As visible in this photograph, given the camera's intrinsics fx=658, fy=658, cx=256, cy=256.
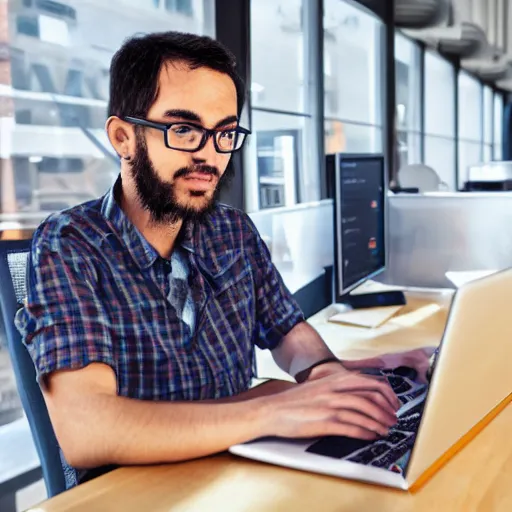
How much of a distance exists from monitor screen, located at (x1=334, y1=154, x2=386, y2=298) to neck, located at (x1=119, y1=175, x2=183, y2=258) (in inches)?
30.6

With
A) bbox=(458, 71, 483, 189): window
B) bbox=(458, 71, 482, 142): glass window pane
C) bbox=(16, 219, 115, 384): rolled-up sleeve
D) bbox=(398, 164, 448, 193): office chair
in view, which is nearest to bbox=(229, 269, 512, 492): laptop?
bbox=(16, 219, 115, 384): rolled-up sleeve

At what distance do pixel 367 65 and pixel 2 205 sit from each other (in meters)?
3.74

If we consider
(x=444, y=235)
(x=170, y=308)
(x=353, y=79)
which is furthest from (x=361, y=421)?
(x=353, y=79)

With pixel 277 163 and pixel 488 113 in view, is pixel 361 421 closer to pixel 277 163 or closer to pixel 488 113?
pixel 277 163

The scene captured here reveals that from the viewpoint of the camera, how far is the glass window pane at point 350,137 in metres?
4.09

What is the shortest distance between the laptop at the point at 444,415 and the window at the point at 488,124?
10354 mm

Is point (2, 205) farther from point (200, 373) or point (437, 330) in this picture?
point (437, 330)

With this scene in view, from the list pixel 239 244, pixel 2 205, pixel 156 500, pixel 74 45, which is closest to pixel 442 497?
pixel 156 500

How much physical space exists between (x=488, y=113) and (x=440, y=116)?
3731 millimetres

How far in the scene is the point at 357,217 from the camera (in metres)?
2.15

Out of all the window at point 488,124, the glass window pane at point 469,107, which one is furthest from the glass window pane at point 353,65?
the window at point 488,124

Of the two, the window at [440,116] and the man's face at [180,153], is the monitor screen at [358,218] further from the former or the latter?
the window at [440,116]

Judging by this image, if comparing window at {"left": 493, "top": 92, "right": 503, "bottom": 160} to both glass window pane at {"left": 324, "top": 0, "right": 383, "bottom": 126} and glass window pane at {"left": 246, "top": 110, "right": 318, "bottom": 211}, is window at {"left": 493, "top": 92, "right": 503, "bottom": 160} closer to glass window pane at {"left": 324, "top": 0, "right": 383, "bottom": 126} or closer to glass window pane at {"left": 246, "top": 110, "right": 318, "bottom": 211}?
glass window pane at {"left": 324, "top": 0, "right": 383, "bottom": 126}

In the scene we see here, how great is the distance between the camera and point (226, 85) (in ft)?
4.47
